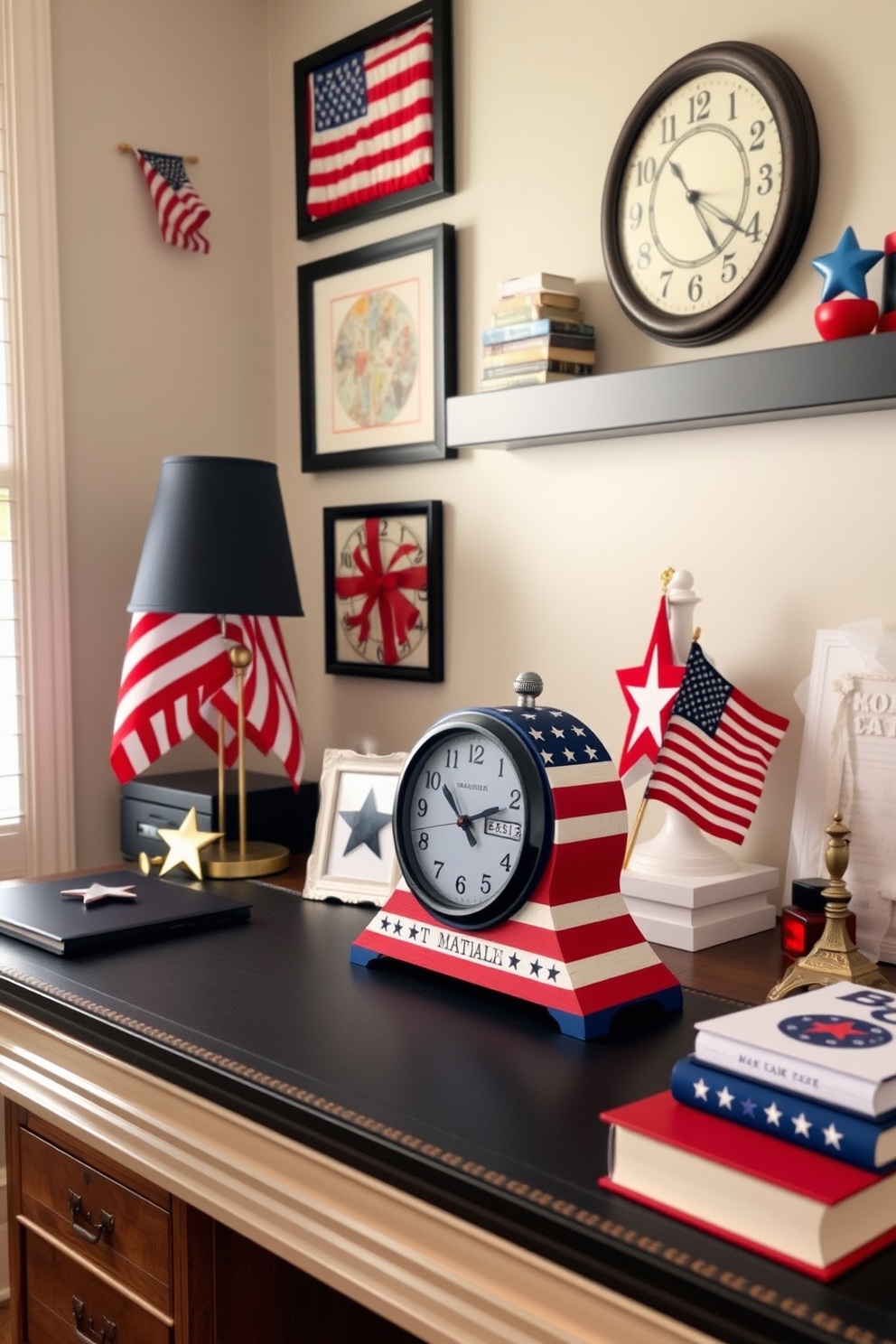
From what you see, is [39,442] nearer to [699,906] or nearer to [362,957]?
[362,957]

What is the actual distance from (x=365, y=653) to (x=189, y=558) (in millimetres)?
502

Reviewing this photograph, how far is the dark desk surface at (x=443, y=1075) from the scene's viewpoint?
845 millimetres

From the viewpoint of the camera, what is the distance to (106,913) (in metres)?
1.70

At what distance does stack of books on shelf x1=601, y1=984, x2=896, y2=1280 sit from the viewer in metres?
0.85

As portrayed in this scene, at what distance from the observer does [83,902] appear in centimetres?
176

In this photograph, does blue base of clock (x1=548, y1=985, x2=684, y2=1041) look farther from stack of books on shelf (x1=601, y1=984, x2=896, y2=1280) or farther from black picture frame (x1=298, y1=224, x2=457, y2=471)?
black picture frame (x1=298, y1=224, x2=457, y2=471)

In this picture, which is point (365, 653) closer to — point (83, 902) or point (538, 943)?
point (83, 902)

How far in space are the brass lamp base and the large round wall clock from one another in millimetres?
1049

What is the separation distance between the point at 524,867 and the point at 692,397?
733mm

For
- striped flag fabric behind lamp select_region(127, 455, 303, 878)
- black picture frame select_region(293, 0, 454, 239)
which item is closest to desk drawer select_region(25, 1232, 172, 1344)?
striped flag fabric behind lamp select_region(127, 455, 303, 878)

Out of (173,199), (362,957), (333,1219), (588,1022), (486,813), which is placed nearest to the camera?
(333,1219)

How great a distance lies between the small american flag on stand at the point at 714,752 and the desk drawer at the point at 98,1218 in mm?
825

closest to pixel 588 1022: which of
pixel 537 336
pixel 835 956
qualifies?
pixel 835 956

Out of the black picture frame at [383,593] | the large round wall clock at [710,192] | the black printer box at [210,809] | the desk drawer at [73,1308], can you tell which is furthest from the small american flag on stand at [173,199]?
the desk drawer at [73,1308]
